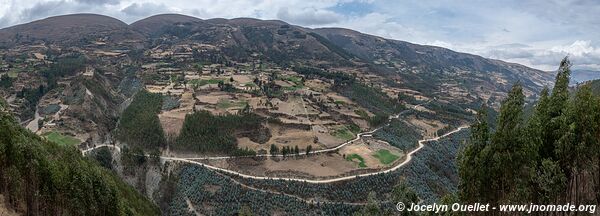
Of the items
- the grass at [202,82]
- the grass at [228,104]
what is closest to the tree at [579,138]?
the grass at [228,104]

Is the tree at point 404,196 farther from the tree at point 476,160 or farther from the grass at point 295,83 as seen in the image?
the grass at point 295,83

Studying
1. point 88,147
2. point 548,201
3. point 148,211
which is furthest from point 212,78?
point 548,201

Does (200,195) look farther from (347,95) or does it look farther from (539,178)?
(347,95)

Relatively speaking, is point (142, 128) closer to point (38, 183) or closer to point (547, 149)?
point (38, 183)

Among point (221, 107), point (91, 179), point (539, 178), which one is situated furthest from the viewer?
point (221, 107)

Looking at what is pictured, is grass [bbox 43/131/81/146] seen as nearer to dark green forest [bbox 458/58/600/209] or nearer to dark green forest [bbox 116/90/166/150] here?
dark green forest [bbox 116/90/166/150]

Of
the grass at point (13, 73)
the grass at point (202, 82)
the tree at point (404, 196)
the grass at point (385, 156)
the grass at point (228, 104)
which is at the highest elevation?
the tree at point (404, 196)
